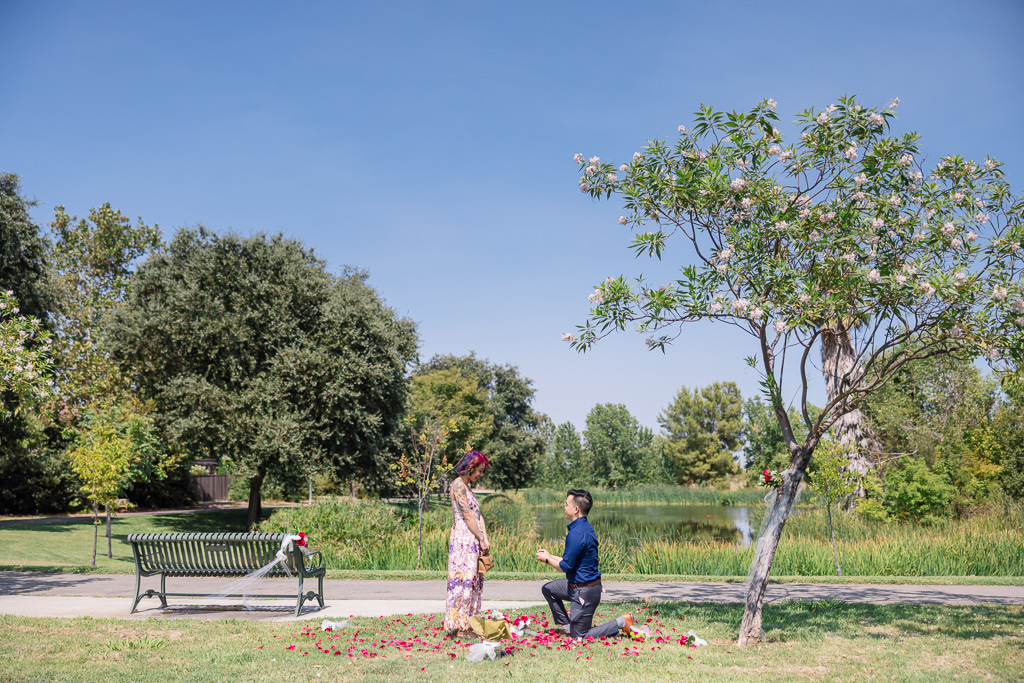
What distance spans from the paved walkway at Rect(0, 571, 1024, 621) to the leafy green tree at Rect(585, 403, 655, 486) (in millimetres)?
61756

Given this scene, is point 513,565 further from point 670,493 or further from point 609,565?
point 670,493

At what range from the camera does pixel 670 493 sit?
48.7m

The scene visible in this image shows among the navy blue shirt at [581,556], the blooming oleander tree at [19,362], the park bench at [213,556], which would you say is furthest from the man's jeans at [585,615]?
the blooming oleander tree at [19,362]

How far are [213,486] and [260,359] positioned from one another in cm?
1854

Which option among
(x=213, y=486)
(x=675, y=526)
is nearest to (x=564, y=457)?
(x=213, y=486)

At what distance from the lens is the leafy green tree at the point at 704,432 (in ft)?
240

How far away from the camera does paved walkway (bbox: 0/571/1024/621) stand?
28.2ft

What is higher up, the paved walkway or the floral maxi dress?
the floral maxi dress

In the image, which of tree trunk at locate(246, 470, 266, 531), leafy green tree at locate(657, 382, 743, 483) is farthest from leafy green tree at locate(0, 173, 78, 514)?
leafy green tree at locate(657, 382, 743, 483)

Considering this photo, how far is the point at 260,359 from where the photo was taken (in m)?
22.3

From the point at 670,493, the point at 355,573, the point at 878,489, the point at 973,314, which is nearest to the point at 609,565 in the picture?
the point at 355,573

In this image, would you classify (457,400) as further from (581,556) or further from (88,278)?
(581,556)

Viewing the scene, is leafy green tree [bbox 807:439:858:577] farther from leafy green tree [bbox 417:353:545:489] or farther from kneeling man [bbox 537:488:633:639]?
leafy green tree [bbox 417:353:545:489]

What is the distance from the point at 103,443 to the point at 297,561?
33.1ft
